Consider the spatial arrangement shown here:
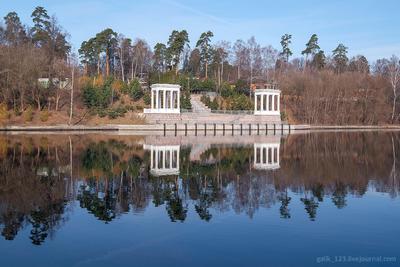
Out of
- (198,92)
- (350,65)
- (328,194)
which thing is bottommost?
(328,194)

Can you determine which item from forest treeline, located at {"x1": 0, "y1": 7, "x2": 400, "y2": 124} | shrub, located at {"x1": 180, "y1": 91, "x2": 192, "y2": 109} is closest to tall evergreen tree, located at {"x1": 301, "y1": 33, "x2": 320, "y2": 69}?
forest treeline, located at {"x1": 0, "y1": 7, "x2": 400, "y2": 124}

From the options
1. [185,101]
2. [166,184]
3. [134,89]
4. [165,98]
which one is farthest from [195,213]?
[134,89]

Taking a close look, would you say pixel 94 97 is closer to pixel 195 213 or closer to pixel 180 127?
pixel 180 127

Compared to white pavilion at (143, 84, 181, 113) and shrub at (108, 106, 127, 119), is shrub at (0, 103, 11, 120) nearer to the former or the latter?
shrub at (108, 106, 127, 119)

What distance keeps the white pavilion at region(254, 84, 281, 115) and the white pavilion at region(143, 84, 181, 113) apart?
12581 mm

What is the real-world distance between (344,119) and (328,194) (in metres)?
65.6

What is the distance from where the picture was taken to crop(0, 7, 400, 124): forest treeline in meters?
59.2

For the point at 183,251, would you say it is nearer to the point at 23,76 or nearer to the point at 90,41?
the point at 23,76

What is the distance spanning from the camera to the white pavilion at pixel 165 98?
6116 cm

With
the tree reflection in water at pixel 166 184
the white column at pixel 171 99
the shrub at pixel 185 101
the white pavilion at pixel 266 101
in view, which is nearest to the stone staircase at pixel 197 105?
the shrub at pixel 185 101

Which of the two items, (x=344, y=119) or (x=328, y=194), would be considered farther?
(x=344, y=119)

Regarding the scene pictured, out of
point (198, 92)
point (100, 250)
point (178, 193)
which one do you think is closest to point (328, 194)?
point (178, 193)

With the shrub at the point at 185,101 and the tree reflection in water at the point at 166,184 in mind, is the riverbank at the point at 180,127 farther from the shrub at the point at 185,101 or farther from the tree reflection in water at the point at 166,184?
the tree reflection in water at the point at 166,184

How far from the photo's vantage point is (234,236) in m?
11.8
